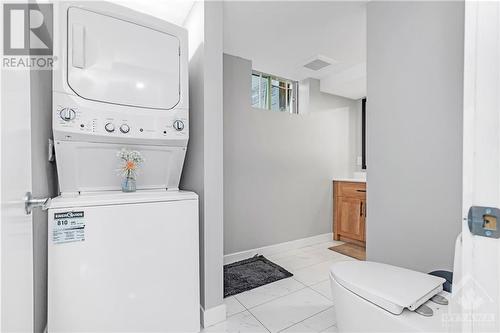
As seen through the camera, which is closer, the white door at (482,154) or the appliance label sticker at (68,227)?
the white door at (482,154)

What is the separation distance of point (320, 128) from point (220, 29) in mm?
2193

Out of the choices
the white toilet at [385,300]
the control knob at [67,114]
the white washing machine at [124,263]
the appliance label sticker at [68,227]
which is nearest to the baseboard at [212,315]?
the white washing machine at [124,263]

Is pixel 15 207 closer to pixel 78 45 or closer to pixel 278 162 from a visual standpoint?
pixel 78 45

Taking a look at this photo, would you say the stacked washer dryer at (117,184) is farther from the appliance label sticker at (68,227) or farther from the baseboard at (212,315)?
the baseboard at (212,315)

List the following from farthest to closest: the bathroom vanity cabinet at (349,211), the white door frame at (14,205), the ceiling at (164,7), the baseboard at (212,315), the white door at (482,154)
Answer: the bathroom vanity cabinet at (349,211)
the ceiling at (164,7)
the baseboard at (212,315)
the white door frame at (14,205)
the white door at (482,154)

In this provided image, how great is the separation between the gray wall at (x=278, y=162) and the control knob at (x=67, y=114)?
157cm

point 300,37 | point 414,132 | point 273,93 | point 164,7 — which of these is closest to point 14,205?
point 164,7

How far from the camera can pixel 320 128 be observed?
348cm

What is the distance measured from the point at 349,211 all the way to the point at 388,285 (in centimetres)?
222

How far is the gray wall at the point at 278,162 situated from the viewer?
2.76 m

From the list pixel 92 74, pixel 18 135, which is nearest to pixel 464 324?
pixel 18 135

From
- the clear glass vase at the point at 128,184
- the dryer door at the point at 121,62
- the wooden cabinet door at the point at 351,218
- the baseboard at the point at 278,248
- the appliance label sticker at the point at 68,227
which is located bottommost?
the baseboard at the point at 278,248

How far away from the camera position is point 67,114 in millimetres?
1261

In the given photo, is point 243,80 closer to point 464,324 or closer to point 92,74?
point 92,74
